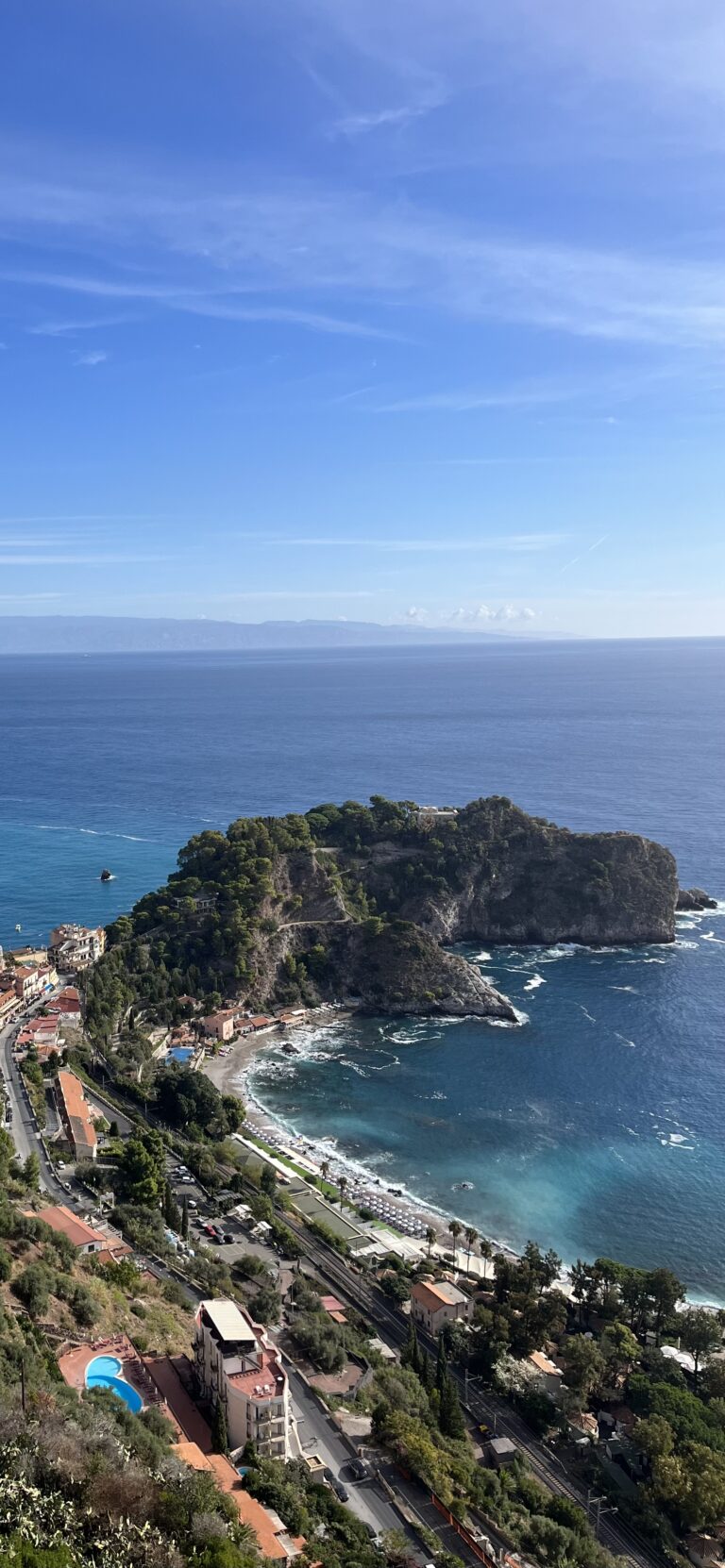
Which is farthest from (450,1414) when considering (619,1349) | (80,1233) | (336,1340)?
(80,1233)

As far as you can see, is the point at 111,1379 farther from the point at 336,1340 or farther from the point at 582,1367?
the point at 582,1367

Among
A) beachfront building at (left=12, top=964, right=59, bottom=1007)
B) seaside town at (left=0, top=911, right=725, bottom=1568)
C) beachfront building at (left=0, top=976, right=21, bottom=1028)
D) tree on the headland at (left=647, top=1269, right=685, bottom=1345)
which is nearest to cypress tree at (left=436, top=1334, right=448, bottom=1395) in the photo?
seaside town at (left=0, top=911, right=725, bottom=1568)

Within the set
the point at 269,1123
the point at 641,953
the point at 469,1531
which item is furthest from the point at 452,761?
the point at 469,1531

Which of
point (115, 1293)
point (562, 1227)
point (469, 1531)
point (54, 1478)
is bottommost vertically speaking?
point (562, 1227)

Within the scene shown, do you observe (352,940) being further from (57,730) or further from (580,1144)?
(57,730)

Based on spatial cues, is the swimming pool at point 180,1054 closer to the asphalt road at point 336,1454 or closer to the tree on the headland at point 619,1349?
the asphalt road at point 336,1454

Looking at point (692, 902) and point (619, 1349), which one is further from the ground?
point (692, 902)

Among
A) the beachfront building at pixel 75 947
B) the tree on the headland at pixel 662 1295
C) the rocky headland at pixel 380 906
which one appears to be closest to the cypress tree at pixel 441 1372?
the tree on the headland at pixel 662 1295
